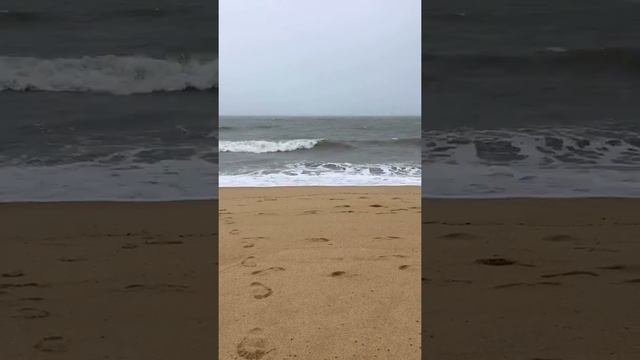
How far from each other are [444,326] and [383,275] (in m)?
0.50

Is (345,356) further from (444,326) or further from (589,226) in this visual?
(589,226)

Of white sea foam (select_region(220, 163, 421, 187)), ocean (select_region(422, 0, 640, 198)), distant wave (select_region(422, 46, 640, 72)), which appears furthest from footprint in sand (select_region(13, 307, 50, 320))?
white sea foam (select_region(220, 163, 421, 187))

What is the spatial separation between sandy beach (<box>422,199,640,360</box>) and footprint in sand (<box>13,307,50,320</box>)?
1110 mm

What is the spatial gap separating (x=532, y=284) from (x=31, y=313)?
5.28ft

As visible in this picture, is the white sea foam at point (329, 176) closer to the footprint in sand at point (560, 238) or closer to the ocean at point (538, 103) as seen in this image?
the ocean at point (538, 103)

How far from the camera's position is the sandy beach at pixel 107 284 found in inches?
55.4

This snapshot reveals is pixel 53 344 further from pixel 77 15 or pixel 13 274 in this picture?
pixel 77 15

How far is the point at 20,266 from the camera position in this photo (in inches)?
81.6

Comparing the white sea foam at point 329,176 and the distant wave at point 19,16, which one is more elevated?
the distant wave at point 19,16

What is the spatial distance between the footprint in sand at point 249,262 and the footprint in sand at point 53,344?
0.81 meters

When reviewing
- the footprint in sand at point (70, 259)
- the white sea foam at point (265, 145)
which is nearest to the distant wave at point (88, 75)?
the footprint in sand at point (70, 259)

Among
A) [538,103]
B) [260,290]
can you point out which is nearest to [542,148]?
[538,103]

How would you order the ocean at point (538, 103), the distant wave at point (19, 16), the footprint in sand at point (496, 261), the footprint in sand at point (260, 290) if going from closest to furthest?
the footprint in sand at point (260, 290) → the footprint in sand at point (496, 261) → the distant wave at point (19, 16) → the ocean at point (538, 103)

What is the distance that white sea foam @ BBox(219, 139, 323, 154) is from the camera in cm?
783
